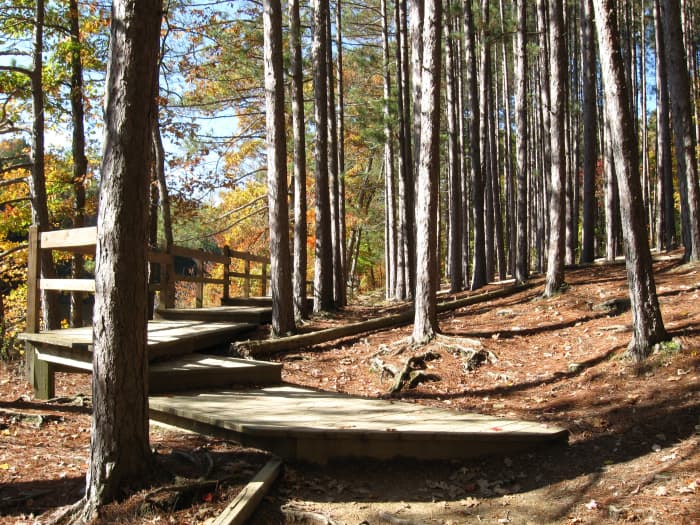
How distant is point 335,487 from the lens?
13.6 feet

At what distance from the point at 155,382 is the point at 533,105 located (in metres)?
26.1

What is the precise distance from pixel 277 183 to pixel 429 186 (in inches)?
107

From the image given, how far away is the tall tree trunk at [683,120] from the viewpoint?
1023 centimetres

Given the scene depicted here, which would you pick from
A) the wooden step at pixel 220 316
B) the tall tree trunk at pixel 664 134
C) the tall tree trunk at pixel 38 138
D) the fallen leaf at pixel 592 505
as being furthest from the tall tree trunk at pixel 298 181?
the tall tree trunk at pixel 664 134

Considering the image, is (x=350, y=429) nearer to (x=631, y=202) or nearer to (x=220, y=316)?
(x=631, y=202)

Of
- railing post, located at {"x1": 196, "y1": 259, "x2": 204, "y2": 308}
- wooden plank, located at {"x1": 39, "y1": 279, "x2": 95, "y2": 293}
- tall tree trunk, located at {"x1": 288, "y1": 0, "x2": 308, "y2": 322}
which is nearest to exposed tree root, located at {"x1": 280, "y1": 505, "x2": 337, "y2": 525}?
wooden plank, located at {"x1": 39, "y1": 279, "x2": 95, "y2": 293}

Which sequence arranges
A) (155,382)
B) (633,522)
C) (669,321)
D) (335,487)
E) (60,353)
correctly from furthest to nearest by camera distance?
(669,321) < (60,353) < (155,382) < (335,487) < (633,522)

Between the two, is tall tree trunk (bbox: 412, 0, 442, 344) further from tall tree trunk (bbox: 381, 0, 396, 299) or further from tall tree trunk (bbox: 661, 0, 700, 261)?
tall tree trunk (bbox: 381, 0, 396, 299)

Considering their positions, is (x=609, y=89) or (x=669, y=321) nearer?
(x=609, y=89)

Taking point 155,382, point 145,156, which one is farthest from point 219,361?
point 145,156

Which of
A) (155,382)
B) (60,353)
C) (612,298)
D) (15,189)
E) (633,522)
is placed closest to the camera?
(633,522)

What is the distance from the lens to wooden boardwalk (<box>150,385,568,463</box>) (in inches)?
173

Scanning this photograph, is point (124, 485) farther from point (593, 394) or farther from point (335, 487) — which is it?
point (593, 394)

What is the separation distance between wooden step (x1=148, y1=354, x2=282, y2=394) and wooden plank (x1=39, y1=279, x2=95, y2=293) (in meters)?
1.13
